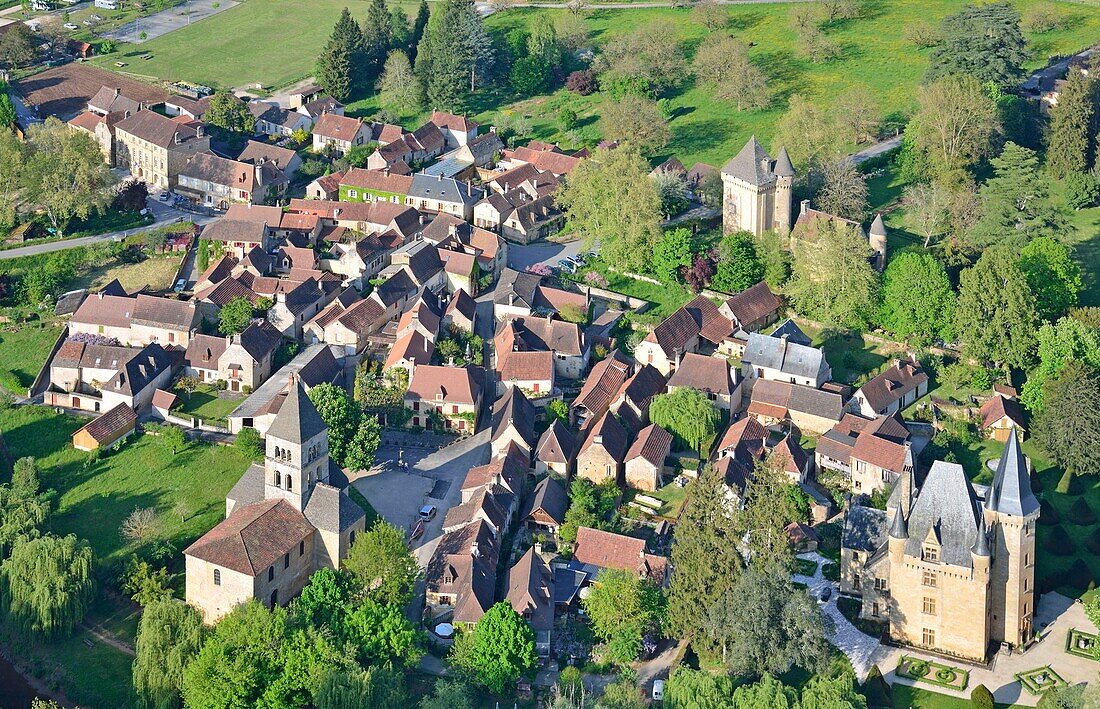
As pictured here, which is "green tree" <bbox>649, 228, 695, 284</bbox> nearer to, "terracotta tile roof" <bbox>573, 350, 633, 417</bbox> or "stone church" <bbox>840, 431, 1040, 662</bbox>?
"terracotta tile roof" <bbox>573, 350, 633, 417</bbox>

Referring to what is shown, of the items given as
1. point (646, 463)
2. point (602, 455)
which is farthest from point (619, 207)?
point (646, 463)

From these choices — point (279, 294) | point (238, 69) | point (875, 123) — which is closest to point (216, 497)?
point (279, 294)

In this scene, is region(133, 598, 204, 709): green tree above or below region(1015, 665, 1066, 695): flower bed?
above

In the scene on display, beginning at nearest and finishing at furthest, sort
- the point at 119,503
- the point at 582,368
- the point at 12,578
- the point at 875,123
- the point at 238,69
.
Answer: the point at 12,578 < the point at 119,503 < the point at 582,368 < the point at 875,123 < the point at 238,69

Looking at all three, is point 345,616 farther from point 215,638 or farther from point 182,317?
point 182,317

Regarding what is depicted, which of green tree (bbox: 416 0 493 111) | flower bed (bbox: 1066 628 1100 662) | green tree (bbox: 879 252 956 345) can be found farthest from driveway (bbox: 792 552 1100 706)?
green tree (bbox: 416 0 493 111)

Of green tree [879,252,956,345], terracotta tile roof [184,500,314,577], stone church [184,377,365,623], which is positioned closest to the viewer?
terracotta tile roof [184,500,314,577]
